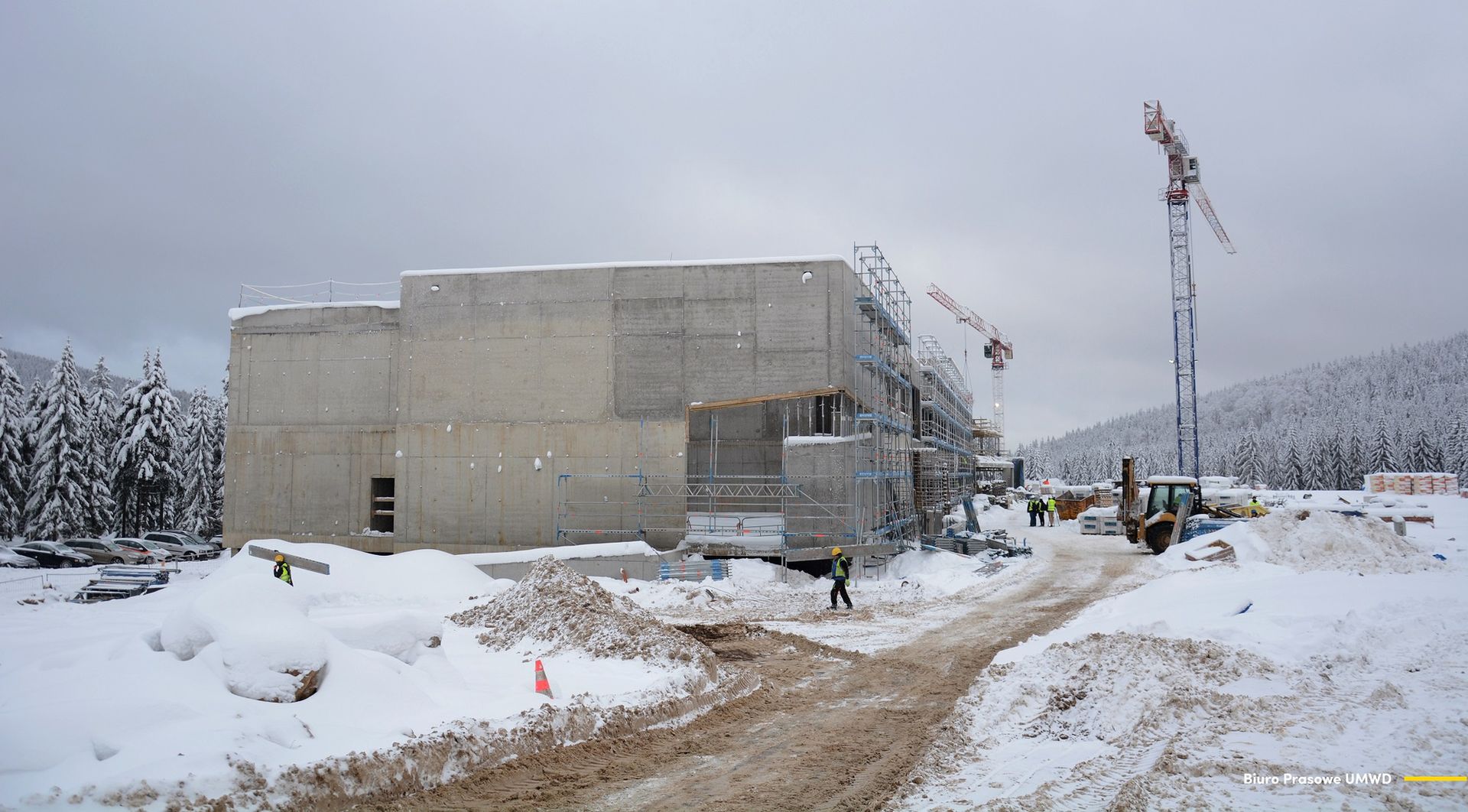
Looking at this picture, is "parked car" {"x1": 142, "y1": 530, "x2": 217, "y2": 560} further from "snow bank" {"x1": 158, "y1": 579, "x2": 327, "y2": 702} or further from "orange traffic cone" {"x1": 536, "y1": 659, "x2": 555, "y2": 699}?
"orange traffic cone" {"x1": 536, "y1": 659, "x2": 555, "y2": 699}

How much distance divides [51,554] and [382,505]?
1355cm

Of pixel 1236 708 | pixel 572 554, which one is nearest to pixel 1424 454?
pixel 572 554

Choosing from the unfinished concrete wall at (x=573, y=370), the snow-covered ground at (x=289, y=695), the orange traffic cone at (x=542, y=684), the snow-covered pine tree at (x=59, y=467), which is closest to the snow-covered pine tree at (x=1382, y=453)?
the unfinished concrete wall at (x=573, y=370)

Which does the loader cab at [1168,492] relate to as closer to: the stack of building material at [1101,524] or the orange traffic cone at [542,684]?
the stack of building material at [1101,524]

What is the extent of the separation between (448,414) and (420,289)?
4.23 m

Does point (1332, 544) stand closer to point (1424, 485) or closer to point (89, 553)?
point (89, 553)

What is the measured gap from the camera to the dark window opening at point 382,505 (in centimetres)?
2772

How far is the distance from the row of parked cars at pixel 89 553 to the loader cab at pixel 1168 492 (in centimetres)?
3454

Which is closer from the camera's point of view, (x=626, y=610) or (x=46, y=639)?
(x=46, y=639)

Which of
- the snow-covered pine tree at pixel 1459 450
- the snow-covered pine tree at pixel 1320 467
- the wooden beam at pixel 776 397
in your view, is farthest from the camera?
the snow-covered pine tree at pixel 1320 467

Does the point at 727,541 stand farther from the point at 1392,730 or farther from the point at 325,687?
the point at 1392,730

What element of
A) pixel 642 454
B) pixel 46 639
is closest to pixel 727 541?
pixel 642 454

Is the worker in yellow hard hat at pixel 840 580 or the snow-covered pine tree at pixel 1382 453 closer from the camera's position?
the worker in yellow hard hat at pixel 840 580

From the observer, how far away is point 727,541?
2278 centimetres
